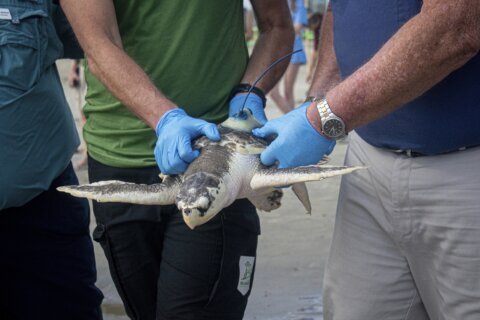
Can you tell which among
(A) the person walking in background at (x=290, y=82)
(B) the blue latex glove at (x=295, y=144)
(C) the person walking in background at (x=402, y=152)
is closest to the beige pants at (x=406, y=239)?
(C) the person walking in background at (x=402, y=152)

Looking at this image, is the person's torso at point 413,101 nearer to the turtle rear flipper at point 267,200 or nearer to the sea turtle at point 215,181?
the sea turtle at point 215,181

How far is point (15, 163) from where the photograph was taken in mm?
2617

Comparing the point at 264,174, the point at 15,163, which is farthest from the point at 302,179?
the point at 15,163

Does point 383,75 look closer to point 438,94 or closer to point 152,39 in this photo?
point 438,94

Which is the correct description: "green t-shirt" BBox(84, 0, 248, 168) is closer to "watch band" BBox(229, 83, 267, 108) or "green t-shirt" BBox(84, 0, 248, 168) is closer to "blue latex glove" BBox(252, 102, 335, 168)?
"watch band" BBox(229, 83, 267, 108)

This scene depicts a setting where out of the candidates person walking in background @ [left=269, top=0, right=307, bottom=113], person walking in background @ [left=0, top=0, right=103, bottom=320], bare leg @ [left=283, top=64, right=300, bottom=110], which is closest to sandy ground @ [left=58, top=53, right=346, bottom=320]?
person walking in background @ [left=0, top=0, right=103, bottom=320]

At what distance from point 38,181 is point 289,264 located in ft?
7.96

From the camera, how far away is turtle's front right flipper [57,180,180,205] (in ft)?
7.05

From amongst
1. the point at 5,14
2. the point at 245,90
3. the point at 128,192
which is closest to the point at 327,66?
the point at 245,90

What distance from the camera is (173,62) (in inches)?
102

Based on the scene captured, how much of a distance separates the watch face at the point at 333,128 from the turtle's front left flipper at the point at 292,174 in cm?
9

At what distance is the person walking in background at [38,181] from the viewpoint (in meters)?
2.60

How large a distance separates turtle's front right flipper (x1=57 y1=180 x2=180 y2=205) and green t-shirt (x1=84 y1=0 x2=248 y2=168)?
416mm

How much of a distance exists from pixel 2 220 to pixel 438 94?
1.68 m
